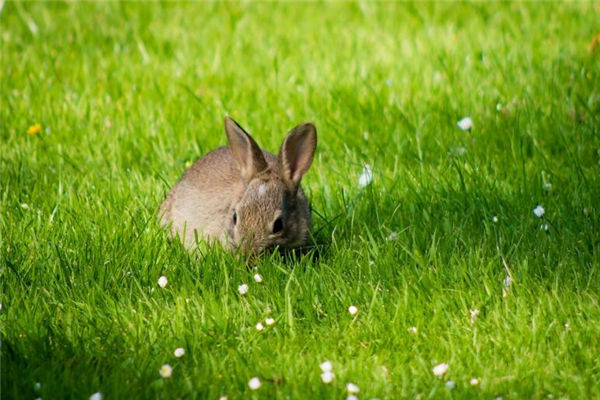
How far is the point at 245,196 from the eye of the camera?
4324mm

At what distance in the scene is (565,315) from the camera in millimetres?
3623

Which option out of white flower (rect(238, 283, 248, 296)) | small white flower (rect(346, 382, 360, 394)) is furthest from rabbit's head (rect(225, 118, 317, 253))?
small white flower (rect(346, 382, 360, 394))

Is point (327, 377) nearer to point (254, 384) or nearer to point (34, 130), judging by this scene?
point (254, 384)

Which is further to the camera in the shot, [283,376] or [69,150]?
[69,150]

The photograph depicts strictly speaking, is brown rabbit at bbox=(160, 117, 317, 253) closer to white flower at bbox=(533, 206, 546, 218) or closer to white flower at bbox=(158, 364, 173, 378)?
white flower at bbox=(158, 364, 173, 378)

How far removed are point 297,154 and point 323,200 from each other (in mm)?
414

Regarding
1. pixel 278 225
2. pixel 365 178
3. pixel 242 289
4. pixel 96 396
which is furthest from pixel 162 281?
pixel 365 178

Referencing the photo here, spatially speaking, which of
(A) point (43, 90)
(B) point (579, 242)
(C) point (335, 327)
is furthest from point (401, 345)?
(A) point (43, 90)

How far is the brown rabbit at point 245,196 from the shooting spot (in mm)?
4223

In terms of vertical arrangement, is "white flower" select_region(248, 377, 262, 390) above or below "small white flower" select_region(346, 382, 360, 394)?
above

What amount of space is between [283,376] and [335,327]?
0.45 metres

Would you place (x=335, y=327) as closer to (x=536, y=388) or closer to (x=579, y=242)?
(x=536, y=388)

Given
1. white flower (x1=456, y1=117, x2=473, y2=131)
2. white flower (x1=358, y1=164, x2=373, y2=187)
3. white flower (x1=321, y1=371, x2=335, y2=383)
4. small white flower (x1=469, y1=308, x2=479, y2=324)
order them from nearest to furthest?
white flower (x1=321, y1=371, x2=335, y2=383) < small white flower (x1=469, y1=308, x2=479, y2=324) < white flower (x1=358, y1=164, x2=373, y2=187) < white flower (x1=456, y1=117, x2=473, y2=131)

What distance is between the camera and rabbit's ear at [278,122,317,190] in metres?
4.45
